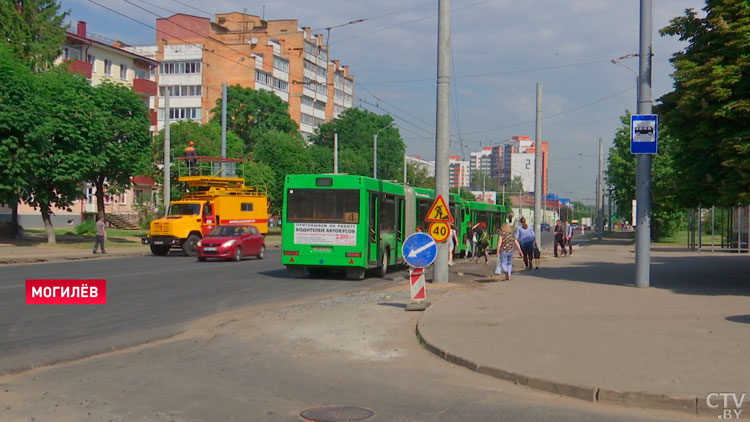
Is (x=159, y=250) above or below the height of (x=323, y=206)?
below

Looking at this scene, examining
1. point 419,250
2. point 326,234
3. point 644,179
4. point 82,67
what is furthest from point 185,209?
point 82,67

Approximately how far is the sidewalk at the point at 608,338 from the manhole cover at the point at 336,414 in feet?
6.91

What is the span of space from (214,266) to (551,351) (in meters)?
19.1

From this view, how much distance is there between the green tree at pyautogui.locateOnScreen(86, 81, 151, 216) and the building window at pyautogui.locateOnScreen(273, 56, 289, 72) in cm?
5611

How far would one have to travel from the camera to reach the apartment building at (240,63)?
90.6 metres

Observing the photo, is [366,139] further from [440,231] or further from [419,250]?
[419,250]

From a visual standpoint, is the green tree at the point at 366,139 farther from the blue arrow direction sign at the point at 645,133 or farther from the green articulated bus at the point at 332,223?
the blue arrow direction sign at the point at 645,133

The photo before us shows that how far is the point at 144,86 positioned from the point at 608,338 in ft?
220

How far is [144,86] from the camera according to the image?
2795 inches

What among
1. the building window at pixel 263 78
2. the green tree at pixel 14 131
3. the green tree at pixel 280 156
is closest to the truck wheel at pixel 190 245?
the green tree at pixel 14 131

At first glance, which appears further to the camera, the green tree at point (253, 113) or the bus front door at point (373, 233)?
the green tree at point (253, 113)

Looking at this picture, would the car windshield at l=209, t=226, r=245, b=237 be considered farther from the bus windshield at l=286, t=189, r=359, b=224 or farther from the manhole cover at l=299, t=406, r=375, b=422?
the manhole cover at l=299, t=406, r=375, b=422

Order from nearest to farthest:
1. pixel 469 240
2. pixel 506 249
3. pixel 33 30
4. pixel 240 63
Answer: pixel 506 249, pixel 469 240, pixel 33 30, pixel 240 63

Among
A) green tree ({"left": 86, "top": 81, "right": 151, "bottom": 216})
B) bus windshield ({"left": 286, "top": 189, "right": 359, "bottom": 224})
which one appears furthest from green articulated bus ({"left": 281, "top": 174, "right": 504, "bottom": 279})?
green tree ({"left": 86, "top": 81, "right": 151, "bottom": 216})
